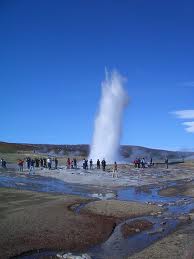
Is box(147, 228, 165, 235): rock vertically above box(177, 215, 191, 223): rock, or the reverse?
box(177, 215, 191, 223): rock

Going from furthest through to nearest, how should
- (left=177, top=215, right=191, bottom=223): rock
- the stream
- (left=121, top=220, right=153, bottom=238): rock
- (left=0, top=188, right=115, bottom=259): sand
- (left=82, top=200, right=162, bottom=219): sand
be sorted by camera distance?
1. (left=82, top=200, right=162, bottom=219): sand
2. (left=177, top=215, right=191, bottom=223): rock
3. (left=121, top=220, right=153, bottom=238): rock
4. (left=0, top=188, right=115, bottom=259): sand
5. the stream

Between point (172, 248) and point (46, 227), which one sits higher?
point (46, 227)

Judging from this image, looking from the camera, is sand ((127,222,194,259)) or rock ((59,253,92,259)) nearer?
rock ((59,253,92,259))

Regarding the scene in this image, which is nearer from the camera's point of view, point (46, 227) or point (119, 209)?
point (46, 227)

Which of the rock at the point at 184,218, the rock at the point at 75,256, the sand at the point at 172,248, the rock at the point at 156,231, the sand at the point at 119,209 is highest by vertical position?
the sand at the point at 119,209

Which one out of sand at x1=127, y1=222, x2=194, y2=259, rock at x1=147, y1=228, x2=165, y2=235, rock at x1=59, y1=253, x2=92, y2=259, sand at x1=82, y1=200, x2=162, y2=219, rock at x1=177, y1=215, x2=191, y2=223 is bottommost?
rock at x1=59, y1=253, x2=92, y2=259

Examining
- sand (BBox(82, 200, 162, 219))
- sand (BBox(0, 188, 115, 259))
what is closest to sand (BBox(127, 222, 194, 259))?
sand (BBox(0, 188, 115, 259))

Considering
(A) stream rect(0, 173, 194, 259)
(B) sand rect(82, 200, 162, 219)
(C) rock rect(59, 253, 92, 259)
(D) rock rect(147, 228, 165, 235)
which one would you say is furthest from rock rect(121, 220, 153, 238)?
(C) rock rect(59, 253, 92, 259)

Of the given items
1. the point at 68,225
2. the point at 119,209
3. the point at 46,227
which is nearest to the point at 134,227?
the point at 68,225

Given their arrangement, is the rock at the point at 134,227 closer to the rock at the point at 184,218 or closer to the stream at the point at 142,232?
the stream at the point at 142,232

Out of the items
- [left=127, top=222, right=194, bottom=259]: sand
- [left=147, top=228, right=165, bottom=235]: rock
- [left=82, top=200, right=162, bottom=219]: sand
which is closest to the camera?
[left=127, top=222, right=194, bottom=259]: sand

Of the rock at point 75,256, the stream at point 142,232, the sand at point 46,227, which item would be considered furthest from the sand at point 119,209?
the rock at point 75,256

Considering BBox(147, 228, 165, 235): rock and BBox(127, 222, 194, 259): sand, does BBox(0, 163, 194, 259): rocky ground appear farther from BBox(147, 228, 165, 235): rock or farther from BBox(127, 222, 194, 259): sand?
BBox(147, 228, 165, 235): rock

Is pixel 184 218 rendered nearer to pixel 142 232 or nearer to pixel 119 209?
pixel 142 232
